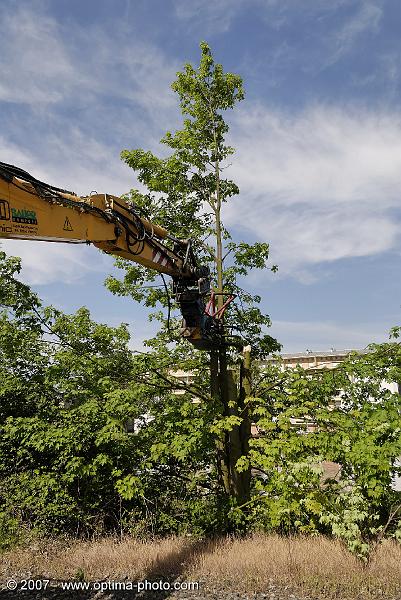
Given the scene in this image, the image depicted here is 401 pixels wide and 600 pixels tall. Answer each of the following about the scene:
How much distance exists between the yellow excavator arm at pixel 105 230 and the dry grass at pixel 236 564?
335 cm

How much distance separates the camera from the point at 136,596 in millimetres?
5770

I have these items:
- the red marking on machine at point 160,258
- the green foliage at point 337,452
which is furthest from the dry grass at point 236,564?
the red marking on machine at point 160,258

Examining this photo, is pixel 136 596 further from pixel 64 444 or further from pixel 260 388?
pixel 260 388

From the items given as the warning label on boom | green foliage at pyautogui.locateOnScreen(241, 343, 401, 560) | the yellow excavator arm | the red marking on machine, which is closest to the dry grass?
green foliage at pyautogui.locateOnScreen(241, 343, 401, 560)

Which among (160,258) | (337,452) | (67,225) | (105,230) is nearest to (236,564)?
(337,452)

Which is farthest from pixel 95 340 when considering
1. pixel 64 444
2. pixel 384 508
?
pixel 384 508

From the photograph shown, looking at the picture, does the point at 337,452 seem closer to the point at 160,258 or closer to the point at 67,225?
the point at 160,258

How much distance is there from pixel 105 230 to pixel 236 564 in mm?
4949

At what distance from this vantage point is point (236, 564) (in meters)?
6.33

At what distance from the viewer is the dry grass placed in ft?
18.7

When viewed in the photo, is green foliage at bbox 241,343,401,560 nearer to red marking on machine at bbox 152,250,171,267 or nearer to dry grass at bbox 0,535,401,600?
dry grass at bbox 0,535,401,600

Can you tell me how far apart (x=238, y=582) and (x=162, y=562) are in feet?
4.33

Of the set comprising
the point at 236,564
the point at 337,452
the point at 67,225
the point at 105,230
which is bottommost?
the point at 236,564

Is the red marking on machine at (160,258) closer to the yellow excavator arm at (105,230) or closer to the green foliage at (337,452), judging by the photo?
the yellow excavator arm at (105,230)
